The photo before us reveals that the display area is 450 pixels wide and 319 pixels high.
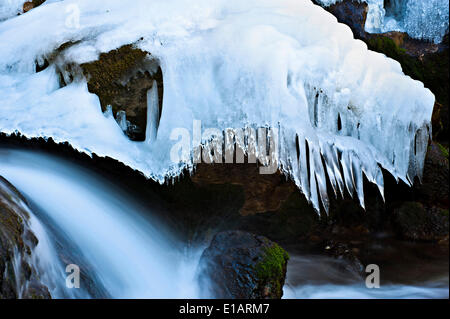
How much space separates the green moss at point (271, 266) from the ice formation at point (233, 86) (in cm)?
60

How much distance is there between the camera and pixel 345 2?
→ 15.1ft

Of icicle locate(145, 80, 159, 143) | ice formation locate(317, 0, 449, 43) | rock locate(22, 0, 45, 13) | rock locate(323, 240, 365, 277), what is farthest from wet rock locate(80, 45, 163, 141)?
ice formation locate(317, 0, 449, 43)

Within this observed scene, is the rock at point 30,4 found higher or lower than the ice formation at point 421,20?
higher

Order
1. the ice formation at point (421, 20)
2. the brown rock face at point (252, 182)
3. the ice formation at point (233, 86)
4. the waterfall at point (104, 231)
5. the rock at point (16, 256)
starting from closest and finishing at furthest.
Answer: the rock at point (16, 256)
the waterfall at point (104, 231)
the ice formation at point (233, 86)
the brown rock face at point (252, 182)
the ice formation at point (421, 20)

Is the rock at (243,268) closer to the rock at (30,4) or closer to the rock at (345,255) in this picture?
the rock at (345,255)

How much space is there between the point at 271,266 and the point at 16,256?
56.9 inches

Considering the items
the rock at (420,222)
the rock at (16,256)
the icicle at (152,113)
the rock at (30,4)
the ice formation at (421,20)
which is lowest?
the rock at (420,222)

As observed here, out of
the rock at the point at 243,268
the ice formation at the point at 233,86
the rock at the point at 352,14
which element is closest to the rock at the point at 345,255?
the ice formation at the point at 233,86

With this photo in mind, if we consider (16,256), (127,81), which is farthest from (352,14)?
(16,256)

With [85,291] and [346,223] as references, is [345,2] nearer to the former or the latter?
[346,223]

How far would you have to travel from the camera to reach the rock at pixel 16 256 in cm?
177

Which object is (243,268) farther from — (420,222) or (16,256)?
(420,222)

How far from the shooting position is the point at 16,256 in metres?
1.88
